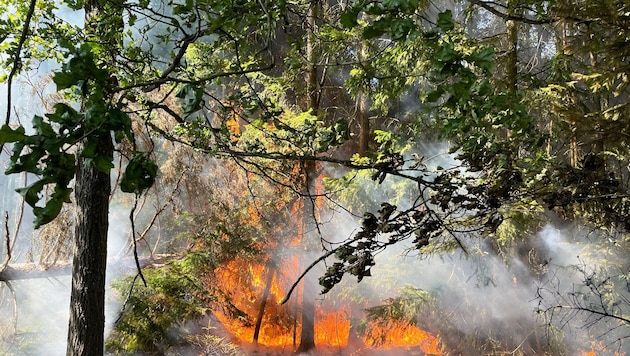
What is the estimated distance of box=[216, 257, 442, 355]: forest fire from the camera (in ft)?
27.3

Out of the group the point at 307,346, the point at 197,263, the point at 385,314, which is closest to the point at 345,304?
the point at 307,346

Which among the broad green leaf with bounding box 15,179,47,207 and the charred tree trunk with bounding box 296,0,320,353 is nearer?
the broad green leaf with bounding box 15,179,47,207

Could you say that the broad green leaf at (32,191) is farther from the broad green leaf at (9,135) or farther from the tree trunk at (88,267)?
the tree trunk at (88,267)

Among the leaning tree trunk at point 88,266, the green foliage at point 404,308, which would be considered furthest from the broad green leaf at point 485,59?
the green foliage at point 404,308

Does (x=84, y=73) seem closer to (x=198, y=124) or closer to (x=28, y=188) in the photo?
(x=28, y=188)

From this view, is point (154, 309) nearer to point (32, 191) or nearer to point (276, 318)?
point (276, 318)

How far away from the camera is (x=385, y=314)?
24.9 feet

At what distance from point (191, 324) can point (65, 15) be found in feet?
27.1

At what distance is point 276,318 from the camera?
902 cm

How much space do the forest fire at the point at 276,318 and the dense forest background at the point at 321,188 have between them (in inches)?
2.2

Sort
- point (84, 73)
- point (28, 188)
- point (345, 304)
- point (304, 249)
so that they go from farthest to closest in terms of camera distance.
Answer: point (345, 304), point (304, 249), point (84, 73), point (28, 188)

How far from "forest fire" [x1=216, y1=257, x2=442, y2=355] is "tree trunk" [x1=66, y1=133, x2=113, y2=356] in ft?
16.0

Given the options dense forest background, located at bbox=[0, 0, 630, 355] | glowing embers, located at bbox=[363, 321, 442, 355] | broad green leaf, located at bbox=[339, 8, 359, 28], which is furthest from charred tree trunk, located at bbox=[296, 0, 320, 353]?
broad green leaf, located at bbox=[339, 8, 359, 28]

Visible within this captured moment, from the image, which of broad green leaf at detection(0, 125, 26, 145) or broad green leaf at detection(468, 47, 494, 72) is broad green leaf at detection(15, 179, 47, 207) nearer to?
broad green leaf at detection(0, 125, 26, 145)
